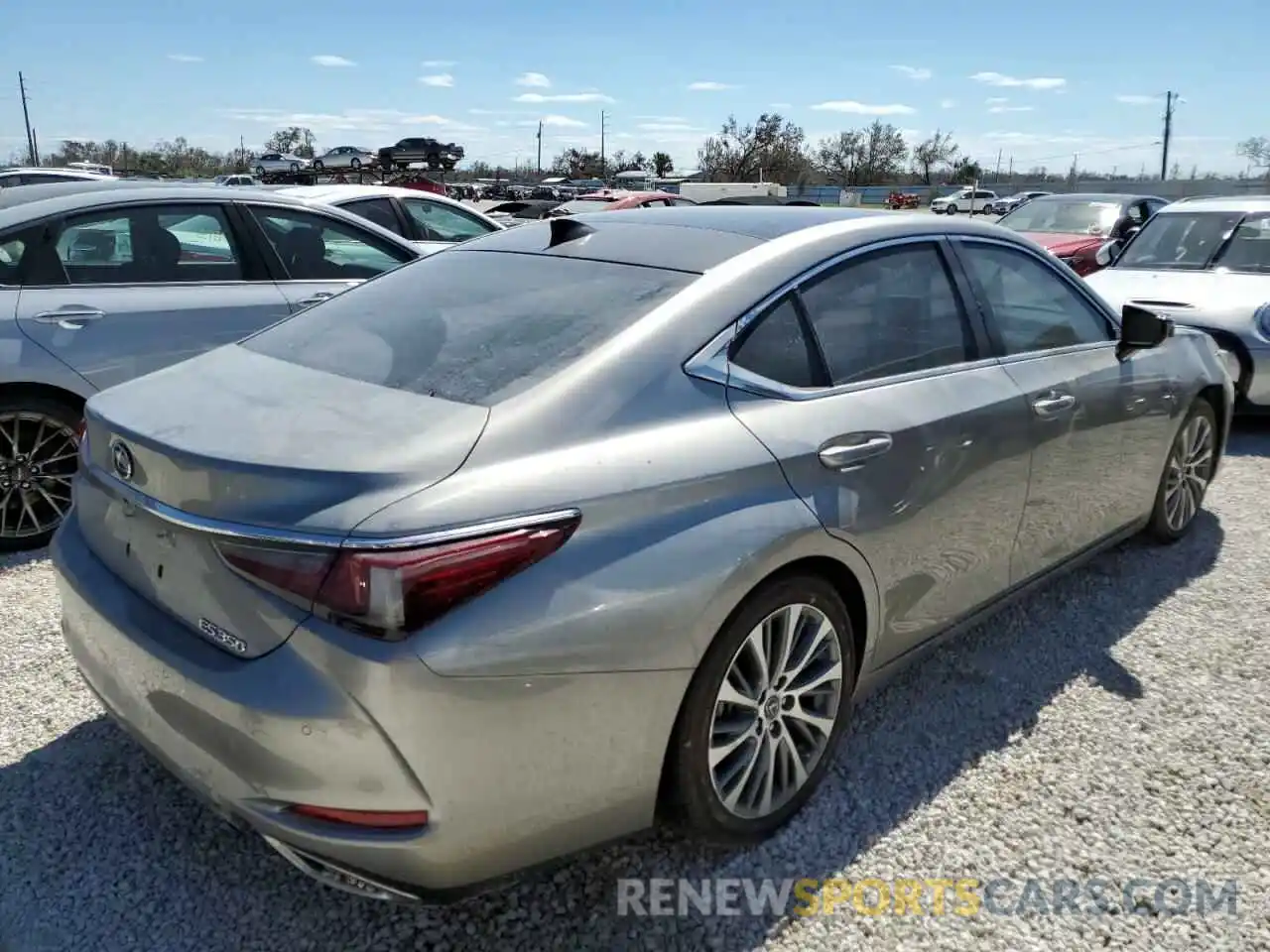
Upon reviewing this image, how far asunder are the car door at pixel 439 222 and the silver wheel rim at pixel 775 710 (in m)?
6.02

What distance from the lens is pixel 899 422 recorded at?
2.65m

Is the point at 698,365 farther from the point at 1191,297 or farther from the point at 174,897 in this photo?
the point at 1191,297

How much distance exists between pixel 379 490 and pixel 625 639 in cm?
57

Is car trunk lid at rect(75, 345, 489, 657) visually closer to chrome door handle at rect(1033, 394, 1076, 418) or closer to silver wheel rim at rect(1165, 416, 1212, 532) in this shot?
chrome door handle at rect(1033, 394, 1076, 418)

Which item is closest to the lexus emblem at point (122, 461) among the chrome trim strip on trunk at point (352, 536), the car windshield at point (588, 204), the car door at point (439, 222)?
the chrome trim strip on trunk at point (352, 536)

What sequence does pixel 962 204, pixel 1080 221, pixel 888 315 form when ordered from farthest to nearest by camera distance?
pixel 962 204 → pixel 1080 221 → pixel 888 315

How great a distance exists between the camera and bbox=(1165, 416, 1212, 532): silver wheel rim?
4.34m

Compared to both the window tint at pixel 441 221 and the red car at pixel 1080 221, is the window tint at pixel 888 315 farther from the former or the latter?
the red car at pixel 1080 221

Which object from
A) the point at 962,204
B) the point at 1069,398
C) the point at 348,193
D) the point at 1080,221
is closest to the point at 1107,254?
the point at 1080,221

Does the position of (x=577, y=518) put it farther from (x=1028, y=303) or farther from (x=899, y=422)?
(x=1028, y=303)

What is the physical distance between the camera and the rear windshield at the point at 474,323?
2.28 m

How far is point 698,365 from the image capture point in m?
2.30

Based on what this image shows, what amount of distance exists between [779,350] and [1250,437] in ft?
19.1

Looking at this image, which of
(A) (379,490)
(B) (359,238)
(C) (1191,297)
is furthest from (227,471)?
(C) (1191,297)
